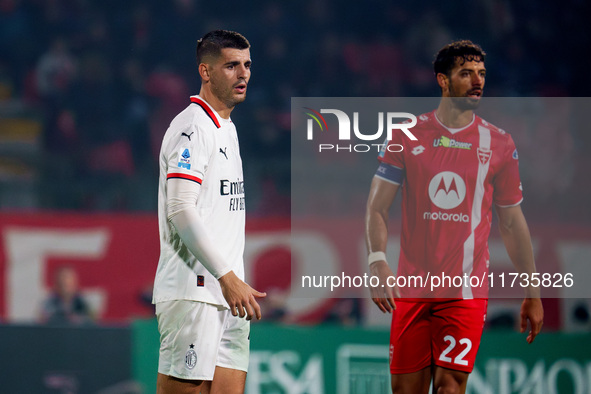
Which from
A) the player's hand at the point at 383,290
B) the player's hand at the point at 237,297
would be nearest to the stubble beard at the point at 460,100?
the player's hand at the point at 383,290

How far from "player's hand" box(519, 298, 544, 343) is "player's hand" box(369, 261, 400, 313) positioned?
2.13 ft

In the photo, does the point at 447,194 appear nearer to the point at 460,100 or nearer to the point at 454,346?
the point at 460,100

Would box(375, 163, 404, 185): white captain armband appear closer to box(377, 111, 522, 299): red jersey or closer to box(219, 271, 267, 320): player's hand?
box(377, 111, 522, 299): red jersey

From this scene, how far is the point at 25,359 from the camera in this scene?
15.8 feet

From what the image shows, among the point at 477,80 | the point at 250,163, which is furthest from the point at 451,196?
the point at 250,163

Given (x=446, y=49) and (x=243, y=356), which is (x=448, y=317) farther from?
(x=446, y=49)

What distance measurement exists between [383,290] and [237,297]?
3.48ft

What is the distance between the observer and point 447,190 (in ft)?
11.6

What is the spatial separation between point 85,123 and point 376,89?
255 centimetres

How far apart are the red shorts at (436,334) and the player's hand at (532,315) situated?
255mm

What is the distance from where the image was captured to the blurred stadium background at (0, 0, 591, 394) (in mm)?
4383

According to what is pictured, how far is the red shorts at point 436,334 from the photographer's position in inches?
133

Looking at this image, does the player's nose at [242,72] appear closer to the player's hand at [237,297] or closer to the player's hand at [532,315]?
the player's hand at [237,297]

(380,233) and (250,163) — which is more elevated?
(250,163)
